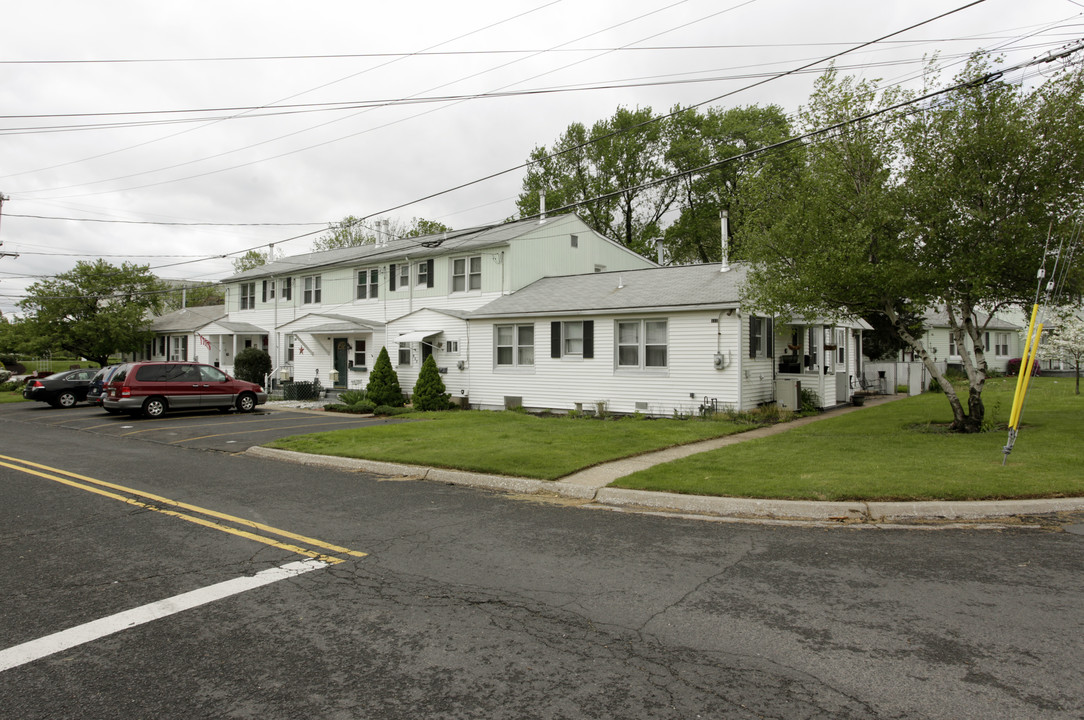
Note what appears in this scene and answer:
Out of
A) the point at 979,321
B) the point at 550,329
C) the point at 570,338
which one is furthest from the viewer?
the point at 979,321

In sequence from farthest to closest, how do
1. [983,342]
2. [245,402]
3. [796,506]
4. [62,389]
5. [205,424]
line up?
[983,342], [62,389], [245,402], [205,424], [796,506]

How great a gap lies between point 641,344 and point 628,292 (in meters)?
2.17

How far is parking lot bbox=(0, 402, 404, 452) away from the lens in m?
15.2

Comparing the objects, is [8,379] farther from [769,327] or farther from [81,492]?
[769,327]

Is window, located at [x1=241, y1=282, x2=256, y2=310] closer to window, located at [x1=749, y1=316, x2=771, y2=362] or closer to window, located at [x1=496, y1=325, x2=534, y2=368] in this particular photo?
window, located at [x1=496, y1=325, x2=534, y2=368]

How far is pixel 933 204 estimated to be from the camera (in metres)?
12.4

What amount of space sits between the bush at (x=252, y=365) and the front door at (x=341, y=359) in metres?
5.26

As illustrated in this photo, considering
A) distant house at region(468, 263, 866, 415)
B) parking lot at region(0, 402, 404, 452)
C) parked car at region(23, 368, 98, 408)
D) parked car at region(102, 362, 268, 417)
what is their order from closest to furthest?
parking lot at region(0, 402, 404, 452) → distant house at region(468, 263, 866, 415) → parked car at region(102, 362, 268, 417) → parked car at region(23, 368, 98, 408)

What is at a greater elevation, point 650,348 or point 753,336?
point 753,336

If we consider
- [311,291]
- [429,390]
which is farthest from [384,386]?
[311,291]

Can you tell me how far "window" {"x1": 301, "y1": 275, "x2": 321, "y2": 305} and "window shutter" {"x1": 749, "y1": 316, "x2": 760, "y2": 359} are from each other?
67.0 feet

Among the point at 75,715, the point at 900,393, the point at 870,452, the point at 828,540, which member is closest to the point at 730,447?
the point at 870,452

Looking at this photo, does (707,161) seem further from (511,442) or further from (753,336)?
(511,442)

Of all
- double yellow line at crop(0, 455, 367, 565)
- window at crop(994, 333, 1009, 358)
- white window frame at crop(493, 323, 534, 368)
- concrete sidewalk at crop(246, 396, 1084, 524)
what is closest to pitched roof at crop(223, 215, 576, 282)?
white window frame at crop(493, 323, 534, 368)
